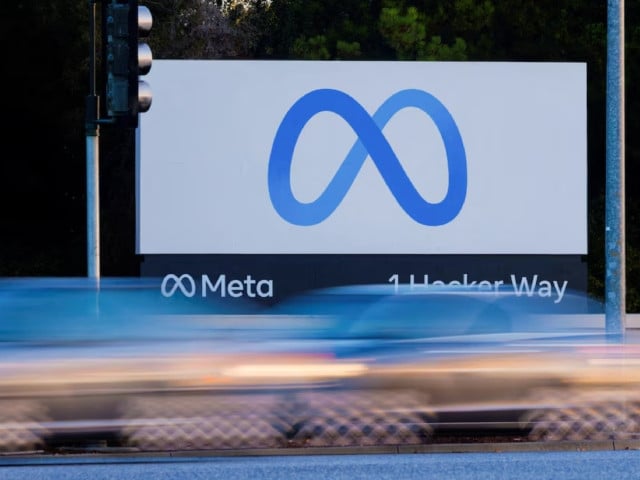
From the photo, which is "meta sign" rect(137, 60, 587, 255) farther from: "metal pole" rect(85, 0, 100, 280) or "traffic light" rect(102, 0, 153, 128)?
"traffic light" rect(102, 0, 153, 128)

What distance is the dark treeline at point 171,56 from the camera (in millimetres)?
34438

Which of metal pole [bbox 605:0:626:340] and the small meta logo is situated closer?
metal pole [bbox 605:0:626:340]

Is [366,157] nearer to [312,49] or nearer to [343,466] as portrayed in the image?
[343,466]

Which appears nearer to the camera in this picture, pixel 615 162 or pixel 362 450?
pixel 362 450

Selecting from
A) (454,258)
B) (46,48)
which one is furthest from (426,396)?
(46,48)

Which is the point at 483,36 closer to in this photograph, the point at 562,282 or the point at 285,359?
the point at 562,282

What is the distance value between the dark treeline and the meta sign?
7.62 metres

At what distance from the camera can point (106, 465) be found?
34.8 ft

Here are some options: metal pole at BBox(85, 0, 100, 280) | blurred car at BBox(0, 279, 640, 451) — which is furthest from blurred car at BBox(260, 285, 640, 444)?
metal pole at BBox(85, 0, 100, 280)

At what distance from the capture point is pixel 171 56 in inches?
1359

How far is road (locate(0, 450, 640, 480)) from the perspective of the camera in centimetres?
980

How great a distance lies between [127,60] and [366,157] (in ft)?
40.2

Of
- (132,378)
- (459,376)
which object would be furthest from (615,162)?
(132,378)

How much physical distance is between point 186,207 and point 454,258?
4.71 m
